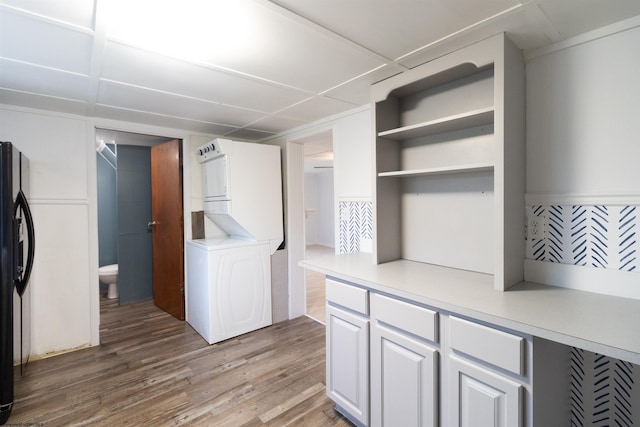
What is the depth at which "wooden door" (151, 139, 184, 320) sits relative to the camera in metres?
3.23

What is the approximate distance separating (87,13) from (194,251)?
2.20 metres

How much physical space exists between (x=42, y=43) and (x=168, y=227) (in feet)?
7.44

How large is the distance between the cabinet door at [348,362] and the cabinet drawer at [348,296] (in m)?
0.05

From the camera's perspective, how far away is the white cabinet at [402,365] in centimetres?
132

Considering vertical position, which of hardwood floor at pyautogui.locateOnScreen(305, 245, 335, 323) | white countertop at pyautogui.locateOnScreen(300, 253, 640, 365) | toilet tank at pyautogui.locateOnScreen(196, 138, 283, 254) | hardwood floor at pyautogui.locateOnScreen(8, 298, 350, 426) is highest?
toilet tank at pyautogui.locateOnScreen(196, 138, 283, 254)

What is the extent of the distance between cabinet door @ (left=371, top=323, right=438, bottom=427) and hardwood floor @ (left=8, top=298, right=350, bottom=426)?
42 centimetres

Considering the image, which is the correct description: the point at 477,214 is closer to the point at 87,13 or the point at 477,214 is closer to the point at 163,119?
the point at 87,13

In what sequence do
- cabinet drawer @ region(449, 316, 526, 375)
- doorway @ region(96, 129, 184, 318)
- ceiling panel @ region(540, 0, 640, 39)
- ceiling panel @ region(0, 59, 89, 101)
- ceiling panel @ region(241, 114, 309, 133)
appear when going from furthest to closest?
1. doorway @ region(96, 129, 184, 318)
2. ceiling panel @ region(241, 114, 309, 133)
3. ceiling panel @ region(0, 59, 89, 101)
4. ceiling panel @ region(540, 0, 640, 39)
5. cabinet drawer @ region(449, 316, 526, 375)

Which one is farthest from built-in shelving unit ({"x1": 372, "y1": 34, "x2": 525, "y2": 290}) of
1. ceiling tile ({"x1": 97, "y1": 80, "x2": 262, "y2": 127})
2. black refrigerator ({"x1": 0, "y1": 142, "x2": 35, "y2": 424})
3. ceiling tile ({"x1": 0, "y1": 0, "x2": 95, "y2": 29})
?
black refrigerator ({"x1": 0, "y1": 142, "x2": 35, "y2": 424})

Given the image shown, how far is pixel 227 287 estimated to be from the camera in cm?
285

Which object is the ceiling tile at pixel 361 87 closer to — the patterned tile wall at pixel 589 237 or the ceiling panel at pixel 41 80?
the patterned tile wall at pixel 589 237

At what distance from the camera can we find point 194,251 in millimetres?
3027

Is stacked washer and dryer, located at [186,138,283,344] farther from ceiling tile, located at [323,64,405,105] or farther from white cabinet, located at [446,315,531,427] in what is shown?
white cabinet, located at [446,315,531,427]

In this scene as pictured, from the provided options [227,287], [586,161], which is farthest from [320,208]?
[586,161]
